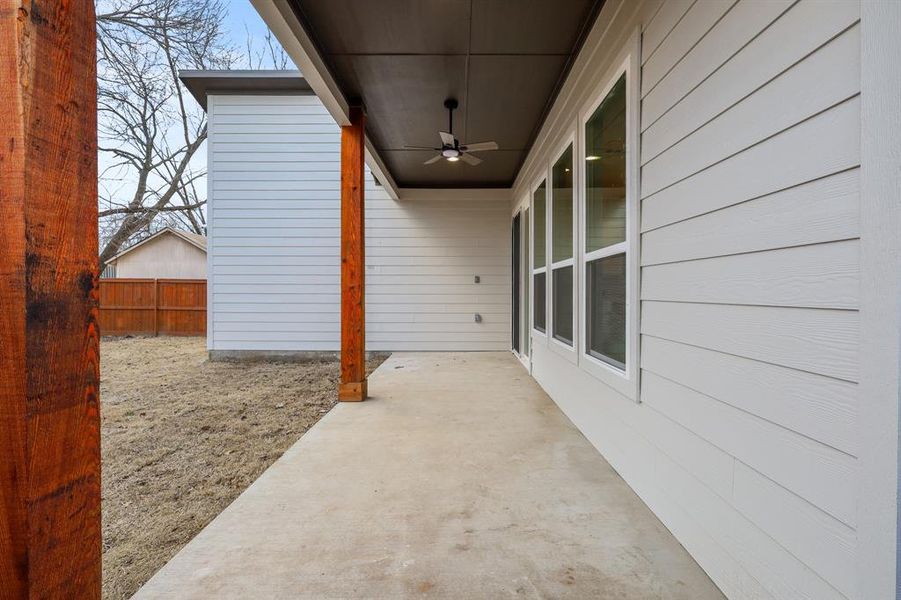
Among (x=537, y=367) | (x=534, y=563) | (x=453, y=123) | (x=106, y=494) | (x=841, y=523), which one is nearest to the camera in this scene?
Result: (x=841, y=523)

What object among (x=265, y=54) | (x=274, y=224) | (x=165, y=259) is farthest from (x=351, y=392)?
(x=165, y=259)

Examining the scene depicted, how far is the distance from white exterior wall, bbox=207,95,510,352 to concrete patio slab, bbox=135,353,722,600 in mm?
3966

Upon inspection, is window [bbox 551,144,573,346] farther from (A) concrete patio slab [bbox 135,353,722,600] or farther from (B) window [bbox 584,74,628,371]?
(A) concrete patio slab [bbox 135,353,722,600]

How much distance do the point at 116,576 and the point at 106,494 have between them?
0.96m

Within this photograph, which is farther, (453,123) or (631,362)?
(453,123)

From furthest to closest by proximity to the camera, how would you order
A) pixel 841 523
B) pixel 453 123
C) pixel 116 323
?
pixel 116 323 < pixel 453 123 < pixel 841 523

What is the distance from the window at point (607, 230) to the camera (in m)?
2.41

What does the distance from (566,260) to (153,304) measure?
9862 millimetres

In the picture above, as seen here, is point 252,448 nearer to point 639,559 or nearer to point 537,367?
point 639,559

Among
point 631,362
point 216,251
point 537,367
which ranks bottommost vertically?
point 537,367

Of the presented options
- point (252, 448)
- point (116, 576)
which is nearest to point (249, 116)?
point (252, 448)

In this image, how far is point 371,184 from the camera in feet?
23.5

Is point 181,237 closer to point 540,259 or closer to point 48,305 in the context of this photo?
point 540,259

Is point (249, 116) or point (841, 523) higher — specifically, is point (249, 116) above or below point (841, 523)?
above
